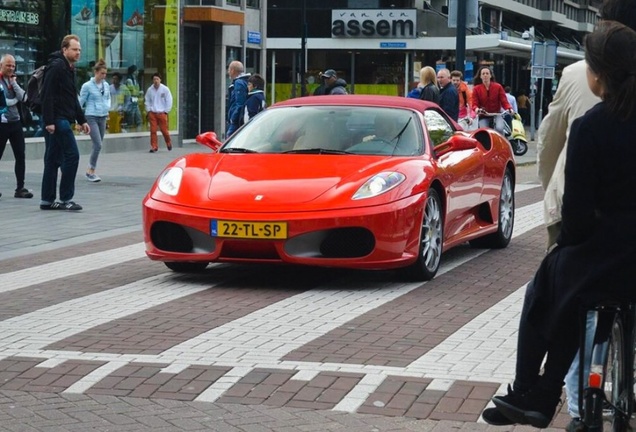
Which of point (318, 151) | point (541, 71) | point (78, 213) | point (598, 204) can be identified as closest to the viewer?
point (598, 204)

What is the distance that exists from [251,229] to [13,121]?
8591mm

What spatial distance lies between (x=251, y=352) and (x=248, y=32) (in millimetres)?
34179

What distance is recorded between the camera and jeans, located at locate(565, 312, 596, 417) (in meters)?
4.41

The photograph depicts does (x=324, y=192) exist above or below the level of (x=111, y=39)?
below

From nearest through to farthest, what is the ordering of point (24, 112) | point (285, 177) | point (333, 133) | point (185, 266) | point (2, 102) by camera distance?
point (285, 177), point (185, 266), point (333, 133), point (2, 102), point (24, 112)

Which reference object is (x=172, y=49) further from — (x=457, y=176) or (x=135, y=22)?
(x=457, y=176)

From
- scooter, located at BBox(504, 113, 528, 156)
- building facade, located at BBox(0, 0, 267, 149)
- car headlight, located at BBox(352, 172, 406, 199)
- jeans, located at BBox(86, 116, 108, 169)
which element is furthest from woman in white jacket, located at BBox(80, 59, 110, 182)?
scooter, located at BBox(504, 113, 528, 156)

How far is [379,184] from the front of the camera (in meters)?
9.34

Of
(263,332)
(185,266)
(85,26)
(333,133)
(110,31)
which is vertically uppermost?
(85,26)

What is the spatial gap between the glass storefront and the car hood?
1587 cm

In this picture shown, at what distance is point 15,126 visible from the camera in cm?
1689

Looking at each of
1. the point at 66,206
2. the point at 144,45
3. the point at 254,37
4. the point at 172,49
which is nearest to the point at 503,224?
the point at 66,206

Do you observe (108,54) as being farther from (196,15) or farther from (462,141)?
(462,141)

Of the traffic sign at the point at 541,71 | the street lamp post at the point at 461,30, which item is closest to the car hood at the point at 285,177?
the street lamp post at the point at 461,30
